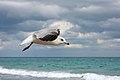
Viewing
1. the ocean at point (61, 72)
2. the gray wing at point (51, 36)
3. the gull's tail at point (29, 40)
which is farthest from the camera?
the ocean at point (61, 72)

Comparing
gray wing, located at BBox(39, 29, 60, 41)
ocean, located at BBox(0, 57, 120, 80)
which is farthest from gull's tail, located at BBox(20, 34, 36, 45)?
ocean, located at BBox(0, 57, 120, 80)

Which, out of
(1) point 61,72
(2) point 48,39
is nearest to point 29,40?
(2) point 48,39

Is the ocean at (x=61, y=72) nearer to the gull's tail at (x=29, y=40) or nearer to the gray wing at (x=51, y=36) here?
the gull's tail at (x=29, y=40)

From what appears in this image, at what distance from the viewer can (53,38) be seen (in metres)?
3.65

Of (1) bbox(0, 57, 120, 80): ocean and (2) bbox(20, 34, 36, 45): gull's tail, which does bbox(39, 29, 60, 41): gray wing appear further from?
(1) bbox(0, 57, 120, 80): ocean

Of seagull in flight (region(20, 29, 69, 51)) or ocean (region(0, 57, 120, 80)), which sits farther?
ocean (region(0, 57, 120, 80))

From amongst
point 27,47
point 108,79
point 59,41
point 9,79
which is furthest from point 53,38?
point 108,79

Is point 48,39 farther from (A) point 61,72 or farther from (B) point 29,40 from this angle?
(A) point 61,72

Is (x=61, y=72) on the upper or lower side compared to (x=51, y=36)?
lower

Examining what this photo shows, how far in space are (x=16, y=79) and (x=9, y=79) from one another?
517 mm

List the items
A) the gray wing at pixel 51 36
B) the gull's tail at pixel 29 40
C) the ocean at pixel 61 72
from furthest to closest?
the ocean at pixel 61 72 → the gull's tail at pixel 29 40 → the gray wing at pixel 51 36

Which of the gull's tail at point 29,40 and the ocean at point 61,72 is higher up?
the gull's tail at point 29,40

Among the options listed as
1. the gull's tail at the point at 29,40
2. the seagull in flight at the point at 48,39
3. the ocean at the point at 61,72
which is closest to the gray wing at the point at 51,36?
the seagull in flight at the point at 48,39

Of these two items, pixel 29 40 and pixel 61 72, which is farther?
pixel 61 72
